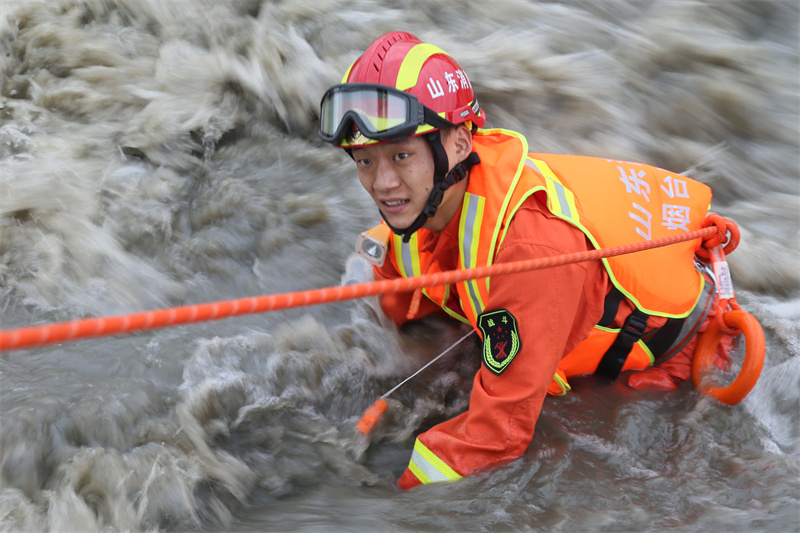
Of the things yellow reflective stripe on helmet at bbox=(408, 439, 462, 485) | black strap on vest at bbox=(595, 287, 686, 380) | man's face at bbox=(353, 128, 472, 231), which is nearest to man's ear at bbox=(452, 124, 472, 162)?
man's face at bbox=(353, 128, 472, 231)

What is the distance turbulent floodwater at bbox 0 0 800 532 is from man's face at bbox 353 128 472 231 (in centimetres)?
98

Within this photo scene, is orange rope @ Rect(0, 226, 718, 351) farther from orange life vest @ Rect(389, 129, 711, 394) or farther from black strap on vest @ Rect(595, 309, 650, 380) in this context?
black strap on vest @ Rect(595, 309, 650, 380)

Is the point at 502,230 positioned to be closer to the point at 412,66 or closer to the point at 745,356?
the point at 412,66

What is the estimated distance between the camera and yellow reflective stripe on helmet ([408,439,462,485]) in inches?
90.2

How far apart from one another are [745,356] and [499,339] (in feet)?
3.59

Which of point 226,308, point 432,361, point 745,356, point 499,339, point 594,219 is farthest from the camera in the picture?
point 432,361

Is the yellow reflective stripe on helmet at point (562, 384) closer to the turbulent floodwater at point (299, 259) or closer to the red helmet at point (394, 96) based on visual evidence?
the turbulent floodwater at point (299, 259)

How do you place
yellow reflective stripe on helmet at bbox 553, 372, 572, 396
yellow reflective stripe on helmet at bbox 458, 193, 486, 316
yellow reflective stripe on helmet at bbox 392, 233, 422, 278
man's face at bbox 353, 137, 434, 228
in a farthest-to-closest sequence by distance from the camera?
yellow reflective stripe on helmet at bbox 392, 233, 422, 278
yellow reflective stripe on helmet at bbox 553, 372, 572, 396
yellow reflective stripe on helmet at bbox 458, 193, 486, 316
man's face at bbox 353, 137, 434, 228

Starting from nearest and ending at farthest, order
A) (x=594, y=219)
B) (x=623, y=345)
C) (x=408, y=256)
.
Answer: (x=594, y=219), (x=623, y=345), (x=408, y=256)

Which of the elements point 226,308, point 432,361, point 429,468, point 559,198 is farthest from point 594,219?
Answer: point 226,308

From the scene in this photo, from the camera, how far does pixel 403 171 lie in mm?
2217

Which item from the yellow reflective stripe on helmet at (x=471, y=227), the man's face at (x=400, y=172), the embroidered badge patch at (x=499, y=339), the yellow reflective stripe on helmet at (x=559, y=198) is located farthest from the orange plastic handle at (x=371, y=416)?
the yellow reflective stripe on helmet at (x=559, y=198)

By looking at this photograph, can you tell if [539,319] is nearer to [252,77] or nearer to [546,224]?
[546,224]

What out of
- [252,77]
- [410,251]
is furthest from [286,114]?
[410,251]
